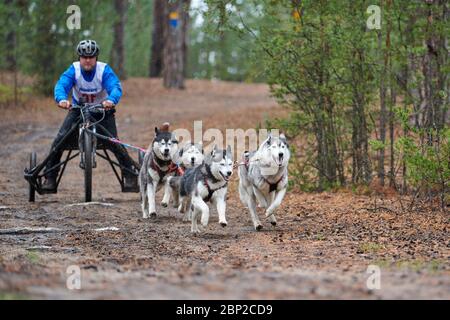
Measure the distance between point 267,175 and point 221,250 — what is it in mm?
1765

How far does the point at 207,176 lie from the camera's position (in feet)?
32.3

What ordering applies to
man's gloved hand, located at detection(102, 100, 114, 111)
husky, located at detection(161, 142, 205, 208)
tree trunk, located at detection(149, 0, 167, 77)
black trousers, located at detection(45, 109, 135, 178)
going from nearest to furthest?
1. husky, located at detection(161, 142, 205, 208)
2. man's gloved hand, located at detection(102, 100, 114, 111)
3. black trousers, located at detection(45, 109, 135, 178)
4. tree trunk, located at detection(149, 0, 167, 77)

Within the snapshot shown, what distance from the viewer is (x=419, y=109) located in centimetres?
1298

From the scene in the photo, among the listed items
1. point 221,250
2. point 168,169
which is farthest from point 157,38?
point 221,250

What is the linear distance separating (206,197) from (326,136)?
4.00 metres

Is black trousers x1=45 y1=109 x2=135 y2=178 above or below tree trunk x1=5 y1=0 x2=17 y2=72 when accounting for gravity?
below

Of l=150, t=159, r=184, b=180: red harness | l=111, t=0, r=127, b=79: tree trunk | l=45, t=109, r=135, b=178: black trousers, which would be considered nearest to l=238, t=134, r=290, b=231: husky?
l=150, t=159, r=184, b=180: red harness

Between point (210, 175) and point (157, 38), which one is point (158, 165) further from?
point (157, 38)

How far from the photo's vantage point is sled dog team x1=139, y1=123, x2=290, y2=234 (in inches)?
386

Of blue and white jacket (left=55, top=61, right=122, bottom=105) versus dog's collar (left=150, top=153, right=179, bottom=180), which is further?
blue and white jacket (left=55, top=61, right=122, bottom=105)

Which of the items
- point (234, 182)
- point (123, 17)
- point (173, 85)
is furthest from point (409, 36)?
point (123, 17)

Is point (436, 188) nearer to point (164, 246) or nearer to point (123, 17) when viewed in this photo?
point (164, 246)

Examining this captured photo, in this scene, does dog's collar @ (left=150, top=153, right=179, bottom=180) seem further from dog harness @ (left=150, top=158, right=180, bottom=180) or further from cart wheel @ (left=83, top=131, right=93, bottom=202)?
cart wheel @ (left=83, top=131, right=93, bottom=202)
